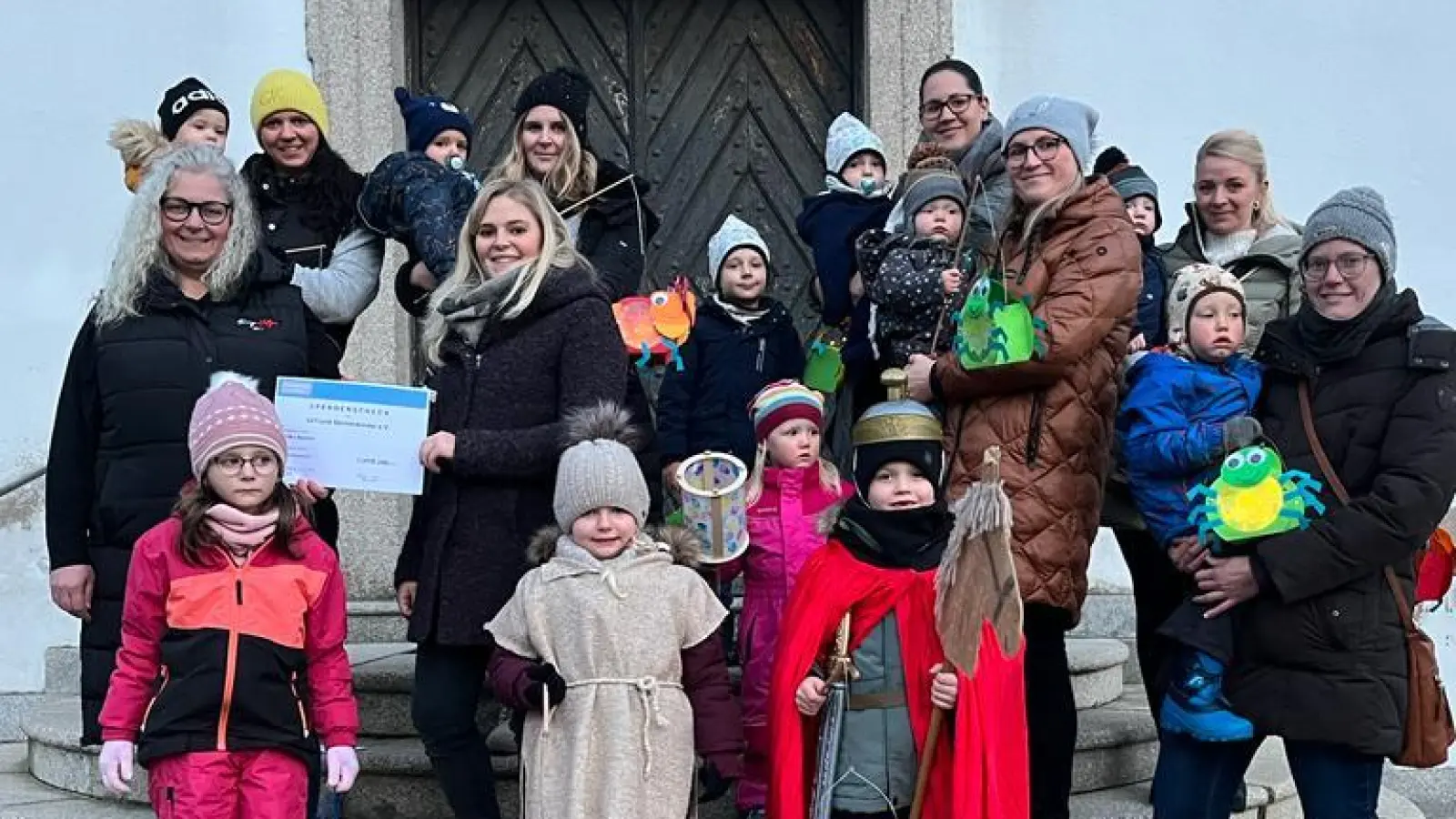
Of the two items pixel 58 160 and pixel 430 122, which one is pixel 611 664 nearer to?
pixel 430 122

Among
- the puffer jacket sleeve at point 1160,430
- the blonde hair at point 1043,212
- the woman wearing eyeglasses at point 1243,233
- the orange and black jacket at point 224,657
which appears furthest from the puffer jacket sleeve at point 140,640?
the woman wearing eyeglasses at point 1243,233

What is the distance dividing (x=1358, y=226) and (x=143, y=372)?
2886 millimetres

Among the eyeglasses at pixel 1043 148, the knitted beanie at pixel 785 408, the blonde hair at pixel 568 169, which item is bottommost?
the knitted beanie at pixel 785 408

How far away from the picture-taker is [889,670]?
14.2ft

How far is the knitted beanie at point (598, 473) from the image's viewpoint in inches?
169

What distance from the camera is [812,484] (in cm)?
500

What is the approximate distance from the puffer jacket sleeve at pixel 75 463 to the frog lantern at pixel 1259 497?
2719mm

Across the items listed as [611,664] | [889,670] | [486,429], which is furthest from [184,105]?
[889,670]

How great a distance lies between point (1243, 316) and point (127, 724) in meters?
2.76

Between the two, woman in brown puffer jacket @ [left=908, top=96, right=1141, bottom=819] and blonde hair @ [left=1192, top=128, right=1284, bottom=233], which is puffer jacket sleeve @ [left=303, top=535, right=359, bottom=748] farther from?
blonde hair @ [left=1192, top=128, right=1284, bottom=233]

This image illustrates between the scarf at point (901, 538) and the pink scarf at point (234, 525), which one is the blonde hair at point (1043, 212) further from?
the pink scarf at point (234, 525)

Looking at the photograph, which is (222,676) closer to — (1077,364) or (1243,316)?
(1077,364)

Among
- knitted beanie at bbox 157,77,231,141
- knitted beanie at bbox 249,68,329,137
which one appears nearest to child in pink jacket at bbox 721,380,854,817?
knitted beanie at bbox 249,68,329,137

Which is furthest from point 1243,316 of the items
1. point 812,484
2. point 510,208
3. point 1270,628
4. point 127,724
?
point 127,724
